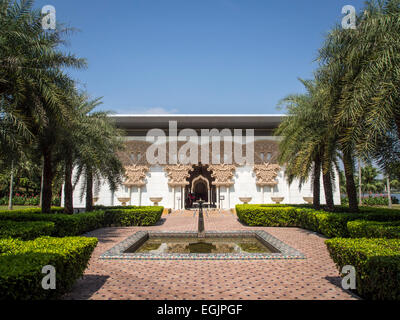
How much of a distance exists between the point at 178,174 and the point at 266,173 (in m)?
6.71

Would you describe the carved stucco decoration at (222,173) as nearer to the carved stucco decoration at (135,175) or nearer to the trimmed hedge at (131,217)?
the carved stucco decoration at (135,175)

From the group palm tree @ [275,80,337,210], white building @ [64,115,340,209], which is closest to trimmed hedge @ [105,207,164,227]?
palm tree @ [275,80,337,210]

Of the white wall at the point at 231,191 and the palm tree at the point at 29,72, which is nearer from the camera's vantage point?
the palm tree at the point at 29,72

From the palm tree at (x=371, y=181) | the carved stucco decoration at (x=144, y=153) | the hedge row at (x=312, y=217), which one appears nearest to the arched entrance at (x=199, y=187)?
the carved stucco decoration at (x=144, y=153)

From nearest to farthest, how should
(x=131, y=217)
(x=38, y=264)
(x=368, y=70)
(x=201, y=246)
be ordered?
(x=38, y=264)
(x=368, y=70)
(x=201, y=246)
(x=131, y=217)

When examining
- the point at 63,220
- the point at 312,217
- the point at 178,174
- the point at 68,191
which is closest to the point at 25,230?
the point at 63,220

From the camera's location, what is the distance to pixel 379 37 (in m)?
6.22

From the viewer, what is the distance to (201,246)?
8781mm

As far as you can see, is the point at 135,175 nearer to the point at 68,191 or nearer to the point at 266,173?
the point at 68,191

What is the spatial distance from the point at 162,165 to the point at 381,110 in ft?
55.9

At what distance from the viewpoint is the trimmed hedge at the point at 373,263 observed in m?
3.50

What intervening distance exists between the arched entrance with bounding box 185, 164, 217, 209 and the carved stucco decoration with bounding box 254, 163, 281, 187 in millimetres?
4170
